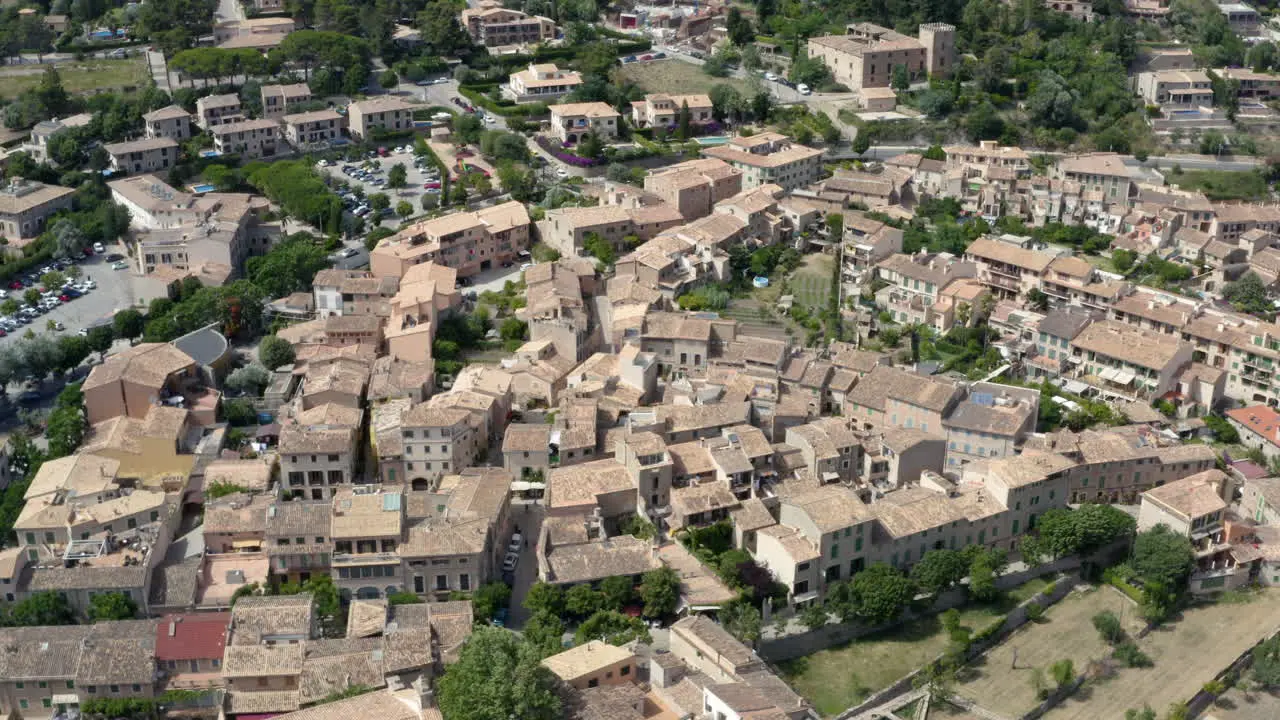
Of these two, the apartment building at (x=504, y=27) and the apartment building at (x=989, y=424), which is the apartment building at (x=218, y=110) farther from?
the apartment building at (x=989, y=424)

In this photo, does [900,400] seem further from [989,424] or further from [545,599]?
[545,599]

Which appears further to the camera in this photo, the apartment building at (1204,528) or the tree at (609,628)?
the apartment building at (1204,528)

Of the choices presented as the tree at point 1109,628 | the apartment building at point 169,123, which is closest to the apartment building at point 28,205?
the apartment building at point 169,123

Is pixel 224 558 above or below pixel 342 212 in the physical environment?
below

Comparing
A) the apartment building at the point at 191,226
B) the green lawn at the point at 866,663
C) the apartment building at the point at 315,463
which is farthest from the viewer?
the apartment building at the point at 191,226

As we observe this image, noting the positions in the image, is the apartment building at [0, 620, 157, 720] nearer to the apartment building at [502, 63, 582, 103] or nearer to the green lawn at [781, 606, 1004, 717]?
the green lawn at [781, 606, 1004, 717]

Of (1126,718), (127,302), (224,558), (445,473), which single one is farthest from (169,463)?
(1126,718)

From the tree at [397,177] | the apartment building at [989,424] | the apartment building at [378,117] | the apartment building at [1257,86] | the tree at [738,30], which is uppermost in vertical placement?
the tree at [738,30]

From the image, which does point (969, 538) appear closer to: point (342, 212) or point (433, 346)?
point (433, 346)
